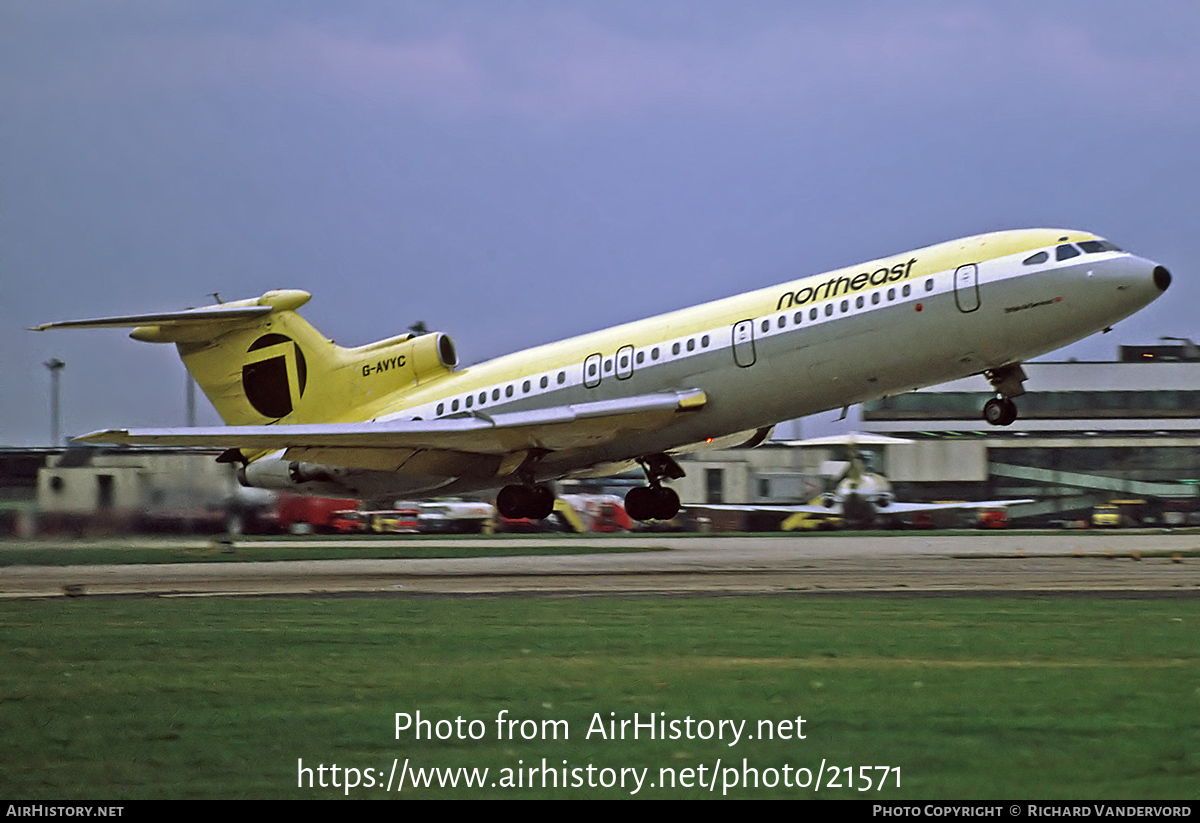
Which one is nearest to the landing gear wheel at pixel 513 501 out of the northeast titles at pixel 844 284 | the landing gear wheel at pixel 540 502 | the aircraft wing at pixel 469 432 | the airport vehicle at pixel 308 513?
the landing gear wheel at pixel 540 502

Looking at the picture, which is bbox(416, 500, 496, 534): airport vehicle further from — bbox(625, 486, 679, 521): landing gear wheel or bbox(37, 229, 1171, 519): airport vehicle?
bbox(625, 486, 679, 521): landing gear wheel

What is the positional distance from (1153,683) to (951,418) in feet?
199

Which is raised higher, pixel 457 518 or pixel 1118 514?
pixel 457 518

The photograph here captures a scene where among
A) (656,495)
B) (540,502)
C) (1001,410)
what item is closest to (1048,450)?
(656,495)

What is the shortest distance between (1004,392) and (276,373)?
17309mm

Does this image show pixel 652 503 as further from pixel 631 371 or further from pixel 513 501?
pixel 631 371

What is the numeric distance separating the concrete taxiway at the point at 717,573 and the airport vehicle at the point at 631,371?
7.70 ft

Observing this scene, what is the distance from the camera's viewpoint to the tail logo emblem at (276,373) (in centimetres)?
3444

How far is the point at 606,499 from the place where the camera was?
52125mm

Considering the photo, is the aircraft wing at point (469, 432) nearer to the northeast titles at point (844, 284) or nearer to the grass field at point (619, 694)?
the northeast titles at point (844, 284)

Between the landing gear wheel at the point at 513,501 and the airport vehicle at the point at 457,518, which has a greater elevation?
the landing gear wheel at the point at 513,501

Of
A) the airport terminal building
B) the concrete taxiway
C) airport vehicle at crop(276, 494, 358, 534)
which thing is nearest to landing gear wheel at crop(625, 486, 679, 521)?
the concrete taxiway

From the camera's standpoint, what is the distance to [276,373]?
34469mm

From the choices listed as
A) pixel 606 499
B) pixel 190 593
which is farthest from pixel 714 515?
pixel 190 593
